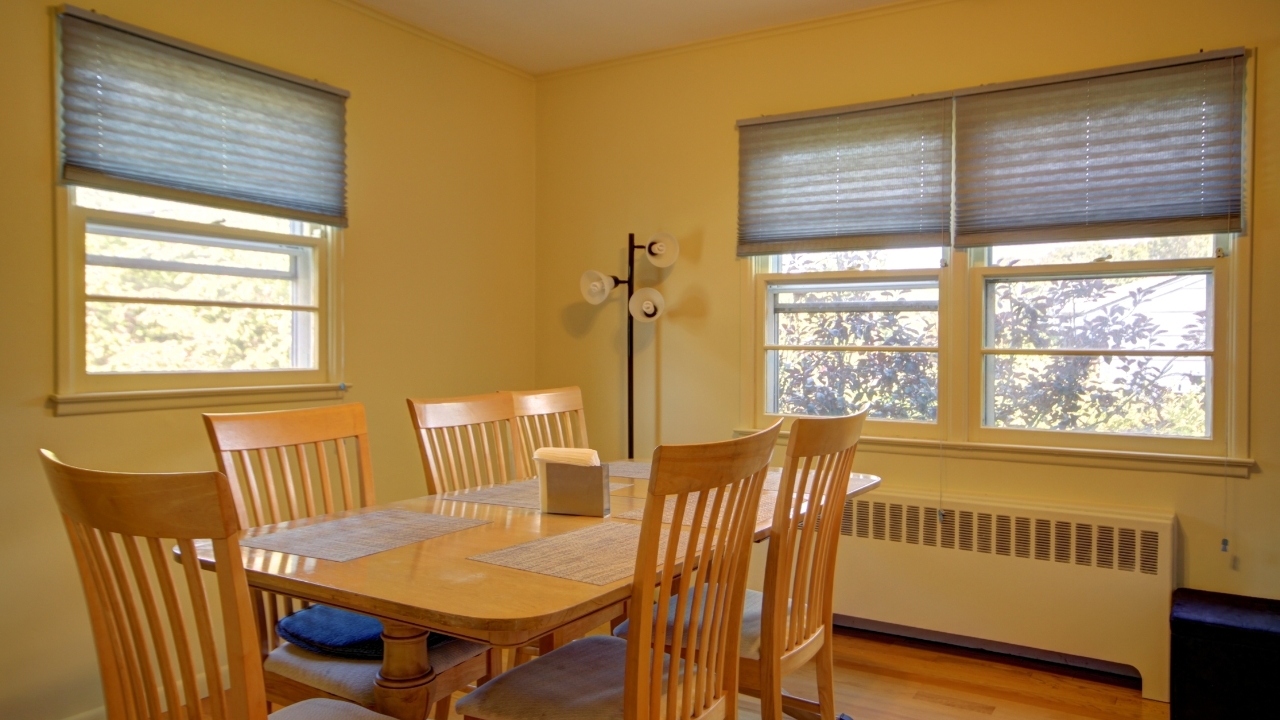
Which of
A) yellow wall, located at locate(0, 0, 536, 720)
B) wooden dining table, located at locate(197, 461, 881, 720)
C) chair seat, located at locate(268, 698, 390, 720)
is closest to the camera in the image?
wooden dining table, located at locate(197, 461, 881, 720)

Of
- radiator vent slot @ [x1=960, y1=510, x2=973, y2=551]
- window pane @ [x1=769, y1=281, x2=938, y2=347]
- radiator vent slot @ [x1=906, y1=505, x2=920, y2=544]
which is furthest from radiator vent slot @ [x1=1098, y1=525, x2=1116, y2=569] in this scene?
window pane @ [x1=769, y1=281, x2=938, y2=347]

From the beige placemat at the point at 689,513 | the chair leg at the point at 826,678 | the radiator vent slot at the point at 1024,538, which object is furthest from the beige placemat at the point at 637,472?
the radiator vent slot at the point at 1024,538

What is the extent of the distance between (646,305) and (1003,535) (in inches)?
68.3

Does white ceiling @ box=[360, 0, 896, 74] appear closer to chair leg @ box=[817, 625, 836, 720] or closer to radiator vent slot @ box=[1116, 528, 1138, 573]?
radiator vent slot @ box=[1116, 528, 1138, 573]

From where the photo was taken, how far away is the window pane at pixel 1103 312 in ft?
9.70

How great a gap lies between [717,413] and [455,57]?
79.3 inches

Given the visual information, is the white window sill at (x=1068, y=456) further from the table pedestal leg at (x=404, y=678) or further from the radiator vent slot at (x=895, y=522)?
the table pedestal leg at (x=404, y=678)

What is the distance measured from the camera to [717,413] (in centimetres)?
384

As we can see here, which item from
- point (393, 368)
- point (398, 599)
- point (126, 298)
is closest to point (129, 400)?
point (126, 298)

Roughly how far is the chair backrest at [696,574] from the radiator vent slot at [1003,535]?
5.81ft

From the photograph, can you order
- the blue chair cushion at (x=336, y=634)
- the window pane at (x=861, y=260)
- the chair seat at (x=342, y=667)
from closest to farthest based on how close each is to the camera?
the chair seat at (x=342, y=667) → the blue chair cushion at (x=336, y=634) → the window pane at (x=861, y=260)

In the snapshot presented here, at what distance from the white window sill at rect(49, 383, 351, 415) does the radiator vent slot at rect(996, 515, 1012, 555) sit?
2533mm

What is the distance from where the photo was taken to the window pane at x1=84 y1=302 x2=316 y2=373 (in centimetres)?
265

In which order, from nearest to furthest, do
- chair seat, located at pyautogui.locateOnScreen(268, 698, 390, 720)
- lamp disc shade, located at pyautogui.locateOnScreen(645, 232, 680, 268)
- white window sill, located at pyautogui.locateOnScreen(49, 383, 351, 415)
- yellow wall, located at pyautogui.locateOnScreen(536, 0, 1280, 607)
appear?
chair seat, located at pyautogui.locateOnScreen(268, 698, 390, 720) < white window sill, located at pyautogui.locateOnScreen(49, 383, 351, 415) < yellow wall, located at pyautogui.locateOnScreen(536, 0, 1280, 607) < lamp disc shade, located at pyautogui.locateOnScreen(645, 232, 680, 268)
